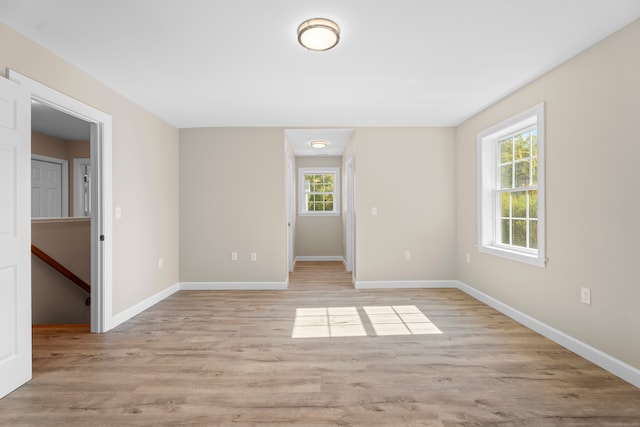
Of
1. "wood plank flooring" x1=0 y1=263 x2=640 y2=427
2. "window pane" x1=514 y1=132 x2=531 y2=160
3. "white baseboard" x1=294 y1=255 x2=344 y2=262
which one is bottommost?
"wood plank flooring" x1=0 y1=263 x2=640 y2=427

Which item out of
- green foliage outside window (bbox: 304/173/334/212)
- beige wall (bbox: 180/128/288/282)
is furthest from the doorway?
green foliage outside window (bbox: 304/173/334/212)

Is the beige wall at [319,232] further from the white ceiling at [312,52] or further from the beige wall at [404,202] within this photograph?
the white ceiling at [312,52]

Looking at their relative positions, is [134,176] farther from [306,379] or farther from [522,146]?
[522,146]

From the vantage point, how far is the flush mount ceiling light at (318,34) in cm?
215

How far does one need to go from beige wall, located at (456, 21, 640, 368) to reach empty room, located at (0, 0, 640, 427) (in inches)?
0.6

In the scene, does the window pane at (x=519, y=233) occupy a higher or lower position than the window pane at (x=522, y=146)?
lower

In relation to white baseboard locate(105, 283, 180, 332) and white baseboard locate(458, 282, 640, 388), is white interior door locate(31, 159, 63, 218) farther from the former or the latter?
white baseboard locate(458, 282, 640, 388)

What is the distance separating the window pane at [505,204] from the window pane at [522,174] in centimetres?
21

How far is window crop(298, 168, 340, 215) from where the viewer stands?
7.64m

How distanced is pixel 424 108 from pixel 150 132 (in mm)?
3226

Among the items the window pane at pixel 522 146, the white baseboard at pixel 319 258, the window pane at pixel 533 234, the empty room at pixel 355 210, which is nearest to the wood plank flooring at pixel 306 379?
the empty room at pixel 355 210

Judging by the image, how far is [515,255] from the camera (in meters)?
3.45

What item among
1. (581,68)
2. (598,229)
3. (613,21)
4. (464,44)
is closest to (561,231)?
(598,229)

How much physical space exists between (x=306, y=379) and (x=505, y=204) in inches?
117
